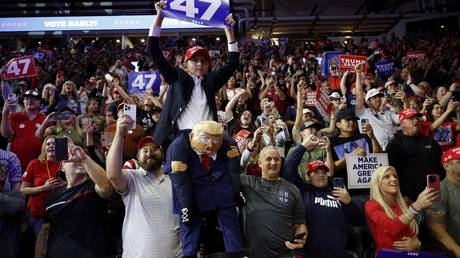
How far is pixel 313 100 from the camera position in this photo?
8070 millimetres

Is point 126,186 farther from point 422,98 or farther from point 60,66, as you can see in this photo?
point 60,66

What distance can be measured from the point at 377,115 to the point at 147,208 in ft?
12.7

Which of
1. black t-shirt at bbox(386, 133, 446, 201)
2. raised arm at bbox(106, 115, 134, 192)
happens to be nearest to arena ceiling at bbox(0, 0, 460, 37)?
black t-shirt at bbox(386, 133, 446, 201)

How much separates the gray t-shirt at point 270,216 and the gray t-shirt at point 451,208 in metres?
1.48

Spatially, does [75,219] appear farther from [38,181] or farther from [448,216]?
[448,216]

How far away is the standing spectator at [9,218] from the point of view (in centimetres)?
384

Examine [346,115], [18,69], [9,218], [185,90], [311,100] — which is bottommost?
[9,218]

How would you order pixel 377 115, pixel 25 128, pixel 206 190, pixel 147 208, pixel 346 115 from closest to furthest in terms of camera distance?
pixel 206 190 → pixel 147 208 → pixel 346 115 → pixel 25 128 → pixel 377 115

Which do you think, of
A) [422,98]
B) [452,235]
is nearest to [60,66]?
[422,98]

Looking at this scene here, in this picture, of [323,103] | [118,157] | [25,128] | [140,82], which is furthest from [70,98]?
[118,157]

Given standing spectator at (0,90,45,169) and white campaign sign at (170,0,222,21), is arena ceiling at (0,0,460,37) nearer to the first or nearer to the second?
standing spectator at (0,90,45,169)

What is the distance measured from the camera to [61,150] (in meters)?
3.55

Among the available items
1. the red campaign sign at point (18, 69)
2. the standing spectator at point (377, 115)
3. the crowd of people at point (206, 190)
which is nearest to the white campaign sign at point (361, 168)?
the crowd of people at point (206, 190)

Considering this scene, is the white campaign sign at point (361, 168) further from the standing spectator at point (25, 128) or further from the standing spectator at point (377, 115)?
the standing spectator at point (25, 128)
